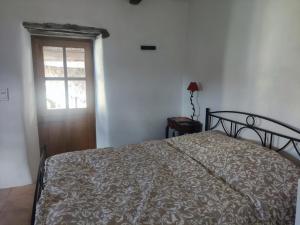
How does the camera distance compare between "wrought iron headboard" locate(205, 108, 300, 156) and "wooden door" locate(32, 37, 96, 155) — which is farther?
"wooden door" locate(32, 37, 96, 155)

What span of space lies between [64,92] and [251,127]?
2.43m

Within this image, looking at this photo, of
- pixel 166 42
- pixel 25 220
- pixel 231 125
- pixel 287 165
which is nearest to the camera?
pixel 287 165

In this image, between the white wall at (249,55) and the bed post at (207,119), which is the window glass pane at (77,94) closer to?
the white wall at (249,55)

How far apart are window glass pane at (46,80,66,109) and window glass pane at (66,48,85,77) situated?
0.21m

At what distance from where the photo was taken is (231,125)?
8.35 ft

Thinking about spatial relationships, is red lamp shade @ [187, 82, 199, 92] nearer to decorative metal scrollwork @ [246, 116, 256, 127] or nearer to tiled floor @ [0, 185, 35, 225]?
decorative metal scrollwork @ [246, 116, 256, 127]

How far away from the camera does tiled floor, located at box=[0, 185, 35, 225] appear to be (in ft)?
7.11

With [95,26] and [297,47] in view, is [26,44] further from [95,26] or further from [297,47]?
[297,47]

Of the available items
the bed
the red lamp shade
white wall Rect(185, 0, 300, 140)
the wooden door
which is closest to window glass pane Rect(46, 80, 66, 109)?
the wooden door

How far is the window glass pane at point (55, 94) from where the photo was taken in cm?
312

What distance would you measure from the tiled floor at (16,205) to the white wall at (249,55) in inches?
93.1

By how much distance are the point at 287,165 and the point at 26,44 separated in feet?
9.79

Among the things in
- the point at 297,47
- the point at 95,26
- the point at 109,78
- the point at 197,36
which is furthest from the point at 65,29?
the point at 297,47

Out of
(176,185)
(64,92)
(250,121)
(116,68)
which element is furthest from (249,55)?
(64,92)
